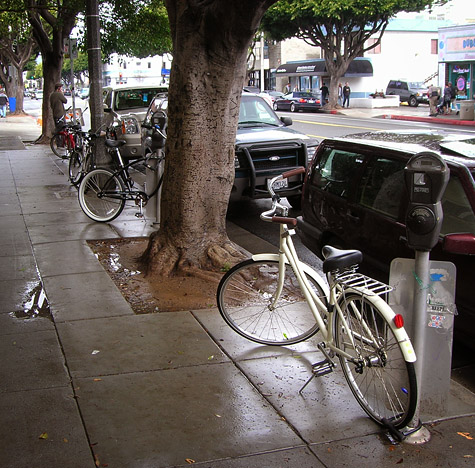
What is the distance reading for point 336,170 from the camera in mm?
6617

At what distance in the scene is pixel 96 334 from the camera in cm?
534

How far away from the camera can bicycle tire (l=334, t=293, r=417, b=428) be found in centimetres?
372

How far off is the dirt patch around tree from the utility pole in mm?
4049

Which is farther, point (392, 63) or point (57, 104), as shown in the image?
point (392, 63)

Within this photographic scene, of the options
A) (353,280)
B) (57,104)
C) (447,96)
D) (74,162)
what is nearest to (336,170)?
(353,280)

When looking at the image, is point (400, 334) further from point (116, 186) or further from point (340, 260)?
point (116, 186)

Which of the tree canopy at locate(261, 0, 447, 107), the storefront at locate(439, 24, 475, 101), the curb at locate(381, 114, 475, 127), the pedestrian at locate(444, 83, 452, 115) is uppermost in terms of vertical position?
the tree canopy at locate(261, 0, 447, 107)

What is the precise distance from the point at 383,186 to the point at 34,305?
3.34 metres

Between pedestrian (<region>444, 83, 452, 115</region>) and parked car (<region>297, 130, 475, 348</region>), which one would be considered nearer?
parked car (<region>297, 130, 475, 348</region>)

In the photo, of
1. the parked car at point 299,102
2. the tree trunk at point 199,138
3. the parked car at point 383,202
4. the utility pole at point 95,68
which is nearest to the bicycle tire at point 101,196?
the utility pole at point 95,68

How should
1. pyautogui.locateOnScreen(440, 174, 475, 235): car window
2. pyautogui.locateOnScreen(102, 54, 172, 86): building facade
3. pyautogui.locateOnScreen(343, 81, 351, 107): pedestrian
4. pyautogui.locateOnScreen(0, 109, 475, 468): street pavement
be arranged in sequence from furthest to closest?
pyautogui.locateOnScreen(102, 54, 172, 86): building facade
pyautogui.locateOnScreen(343, 81, 351, 107): pedestrian
pyautogui.locateOnScreen(440, 174, 475, 235): car window
pyautogui.locateOnScreen(0, 109, 475, 468): street pavement

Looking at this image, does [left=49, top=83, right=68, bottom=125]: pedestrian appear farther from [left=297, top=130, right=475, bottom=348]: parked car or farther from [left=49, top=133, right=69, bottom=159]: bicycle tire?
[left=297, top=130, right=475, bottom=348]: parked car

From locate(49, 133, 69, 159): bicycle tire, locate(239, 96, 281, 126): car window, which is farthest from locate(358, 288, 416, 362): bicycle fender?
locate(49, 133, 69, 159): bicycle tire

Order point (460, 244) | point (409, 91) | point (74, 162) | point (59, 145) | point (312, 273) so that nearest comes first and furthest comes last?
point (460, 244) → point (312, 273) → point (74, 162) → point (59, 145) → point (409, 91)
